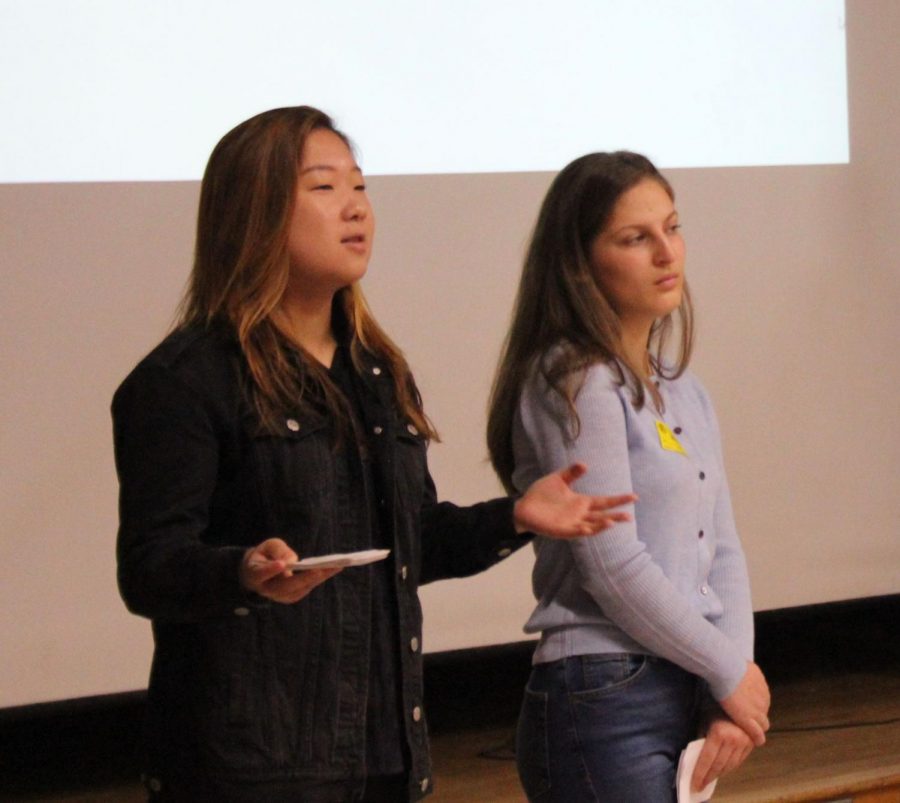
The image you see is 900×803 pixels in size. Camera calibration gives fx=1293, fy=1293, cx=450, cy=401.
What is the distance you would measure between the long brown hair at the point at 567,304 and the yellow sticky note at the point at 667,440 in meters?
0.03

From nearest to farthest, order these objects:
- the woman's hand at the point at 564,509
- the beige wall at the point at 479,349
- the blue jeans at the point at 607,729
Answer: the woman's hand at the point at 564,509
the blue jeans at the point at 607,729
the beige wall at the point at 479,349

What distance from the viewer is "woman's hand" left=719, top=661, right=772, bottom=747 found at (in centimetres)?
148

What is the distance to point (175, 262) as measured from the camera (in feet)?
8.59

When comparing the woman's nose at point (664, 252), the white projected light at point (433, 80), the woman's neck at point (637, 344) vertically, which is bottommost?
the woman's neck at point (637, 344)

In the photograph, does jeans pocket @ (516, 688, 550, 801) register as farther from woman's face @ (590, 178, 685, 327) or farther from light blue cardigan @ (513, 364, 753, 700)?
woman's face @ (590, 178, 685, 327)

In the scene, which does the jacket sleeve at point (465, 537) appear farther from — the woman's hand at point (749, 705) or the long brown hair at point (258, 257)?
the woman's hand at point (749, 705)

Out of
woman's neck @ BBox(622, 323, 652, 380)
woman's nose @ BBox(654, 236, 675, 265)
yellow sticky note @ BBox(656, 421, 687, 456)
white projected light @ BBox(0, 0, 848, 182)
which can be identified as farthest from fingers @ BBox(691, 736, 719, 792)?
white projected light @ BBox(0, 0, 848, 182)

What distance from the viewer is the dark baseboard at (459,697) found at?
2.88 m

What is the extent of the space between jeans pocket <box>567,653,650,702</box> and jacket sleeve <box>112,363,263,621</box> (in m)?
0.48

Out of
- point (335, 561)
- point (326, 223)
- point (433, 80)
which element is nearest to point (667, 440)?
point (326, 223)

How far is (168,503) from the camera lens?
116 centimetres

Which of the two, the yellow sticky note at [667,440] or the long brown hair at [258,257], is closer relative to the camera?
the long brown hair at [258,257]

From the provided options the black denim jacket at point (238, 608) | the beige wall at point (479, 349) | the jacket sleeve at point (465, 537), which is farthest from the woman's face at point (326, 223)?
the beige wall at point (479, 349)

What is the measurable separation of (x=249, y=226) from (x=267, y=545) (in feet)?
1.21
